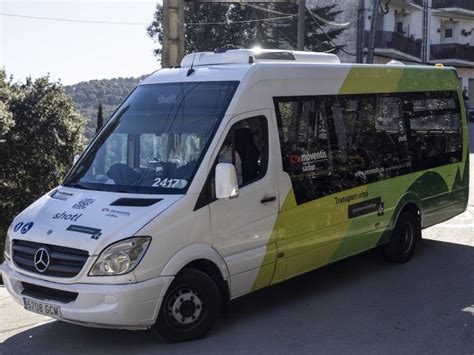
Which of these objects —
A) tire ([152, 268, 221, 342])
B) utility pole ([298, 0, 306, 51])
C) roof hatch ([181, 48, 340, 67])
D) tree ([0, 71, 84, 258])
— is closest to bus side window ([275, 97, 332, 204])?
roof hatch ([181, 48, 340, 67])

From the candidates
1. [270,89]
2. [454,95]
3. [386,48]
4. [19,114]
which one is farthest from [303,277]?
[386,48]

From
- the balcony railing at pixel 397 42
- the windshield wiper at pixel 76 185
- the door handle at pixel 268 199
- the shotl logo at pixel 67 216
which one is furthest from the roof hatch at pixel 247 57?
the balcony railing at pixel 397 42

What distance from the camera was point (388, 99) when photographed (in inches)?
304

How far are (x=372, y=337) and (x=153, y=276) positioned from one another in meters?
2.01

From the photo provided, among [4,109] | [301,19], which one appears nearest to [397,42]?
[301,19]

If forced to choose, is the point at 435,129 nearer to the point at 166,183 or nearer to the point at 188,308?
the point at 166,183

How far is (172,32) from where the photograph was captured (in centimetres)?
1373

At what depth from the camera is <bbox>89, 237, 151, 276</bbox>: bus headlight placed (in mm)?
4750

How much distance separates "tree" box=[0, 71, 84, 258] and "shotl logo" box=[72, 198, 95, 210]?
1833cm

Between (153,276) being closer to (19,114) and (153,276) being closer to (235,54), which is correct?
(235,54)

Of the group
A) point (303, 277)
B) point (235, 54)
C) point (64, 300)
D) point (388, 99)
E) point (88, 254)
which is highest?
point (235, 54)

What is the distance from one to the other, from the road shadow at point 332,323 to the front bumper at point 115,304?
42 centimetres

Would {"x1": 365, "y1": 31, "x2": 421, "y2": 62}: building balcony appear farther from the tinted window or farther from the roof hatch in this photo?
the tinted window

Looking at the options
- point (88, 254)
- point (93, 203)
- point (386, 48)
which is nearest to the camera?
point (88, 254)
